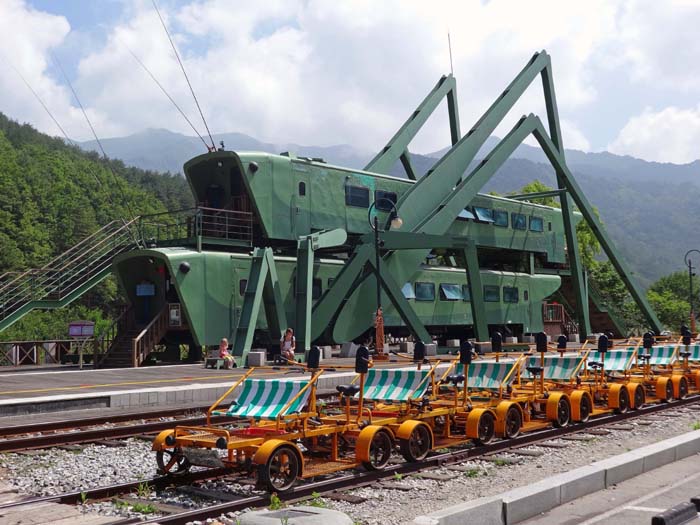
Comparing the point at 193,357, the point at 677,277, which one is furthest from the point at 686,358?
the point at 677,277

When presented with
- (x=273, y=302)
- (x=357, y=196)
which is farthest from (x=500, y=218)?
(x=273, y=302)

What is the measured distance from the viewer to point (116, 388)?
19062mm

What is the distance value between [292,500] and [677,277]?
124 meters

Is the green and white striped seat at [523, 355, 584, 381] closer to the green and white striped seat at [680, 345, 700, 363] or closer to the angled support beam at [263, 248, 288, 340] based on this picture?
the green and white striped seat at [680, 345, 700, 363]

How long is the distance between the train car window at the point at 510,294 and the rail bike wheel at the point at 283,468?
1323 inches

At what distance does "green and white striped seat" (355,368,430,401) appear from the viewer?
37.9 ft

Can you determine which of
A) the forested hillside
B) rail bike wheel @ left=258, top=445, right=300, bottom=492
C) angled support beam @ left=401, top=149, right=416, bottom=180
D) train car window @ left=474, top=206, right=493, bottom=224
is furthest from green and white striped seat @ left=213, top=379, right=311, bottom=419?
the forested hillside

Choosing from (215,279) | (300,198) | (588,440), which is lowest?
(588,440)

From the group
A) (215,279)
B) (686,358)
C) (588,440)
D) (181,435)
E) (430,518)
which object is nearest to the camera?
(430,518)

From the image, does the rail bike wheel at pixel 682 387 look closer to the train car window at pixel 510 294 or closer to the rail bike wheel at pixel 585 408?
the rail bike wheel at pixel 585 408

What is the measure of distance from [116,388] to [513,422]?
10574mm

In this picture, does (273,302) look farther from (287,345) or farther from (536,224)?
(536,224)

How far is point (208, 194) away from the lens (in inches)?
1303

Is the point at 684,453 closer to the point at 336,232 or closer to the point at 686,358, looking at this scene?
the point at 686,358
